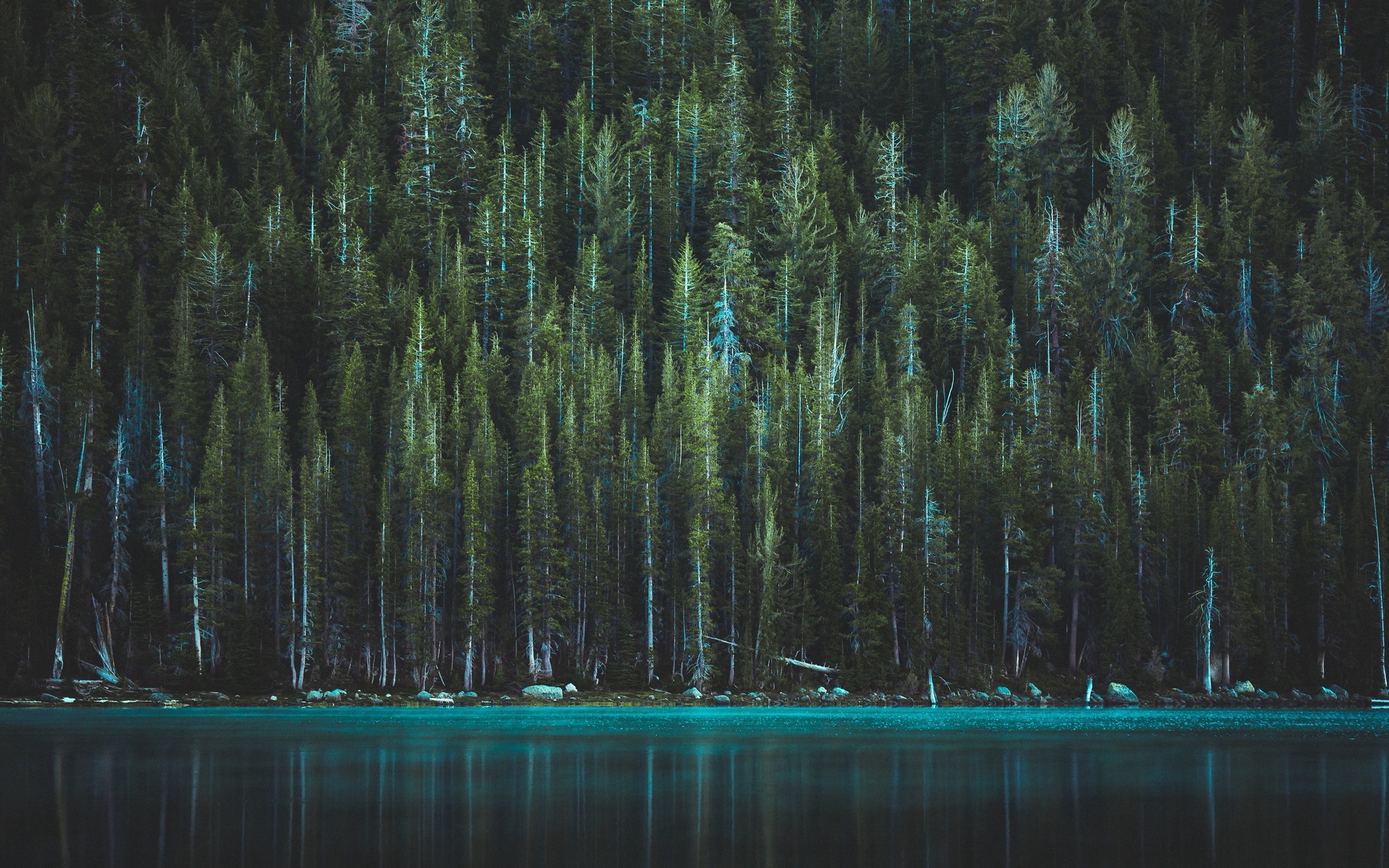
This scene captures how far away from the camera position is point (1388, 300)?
108 metres

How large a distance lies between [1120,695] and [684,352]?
4095cm

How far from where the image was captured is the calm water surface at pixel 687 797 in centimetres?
2333

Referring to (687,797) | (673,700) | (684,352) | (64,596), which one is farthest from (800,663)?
(687,797)

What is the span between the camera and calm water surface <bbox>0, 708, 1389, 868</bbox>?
76.5 ft

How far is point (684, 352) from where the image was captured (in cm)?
10394

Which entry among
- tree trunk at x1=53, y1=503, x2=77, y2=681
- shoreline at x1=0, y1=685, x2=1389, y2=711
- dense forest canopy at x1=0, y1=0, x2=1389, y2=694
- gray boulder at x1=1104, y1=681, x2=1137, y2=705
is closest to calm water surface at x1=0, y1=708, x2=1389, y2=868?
shoreline at x1=0, y1=685, x2=1389, y2=711

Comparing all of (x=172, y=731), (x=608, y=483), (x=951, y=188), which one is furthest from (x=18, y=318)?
(x=951, y=188)

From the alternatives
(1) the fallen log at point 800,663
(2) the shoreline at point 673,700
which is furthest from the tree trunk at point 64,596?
(1) the fallen log at point 800,663

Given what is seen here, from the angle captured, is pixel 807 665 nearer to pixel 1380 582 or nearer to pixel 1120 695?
pixel 1120 695

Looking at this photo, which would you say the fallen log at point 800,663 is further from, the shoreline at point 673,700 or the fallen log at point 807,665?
the shoreline at point 673,700

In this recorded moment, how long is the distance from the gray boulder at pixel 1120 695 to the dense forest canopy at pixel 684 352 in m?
1.41

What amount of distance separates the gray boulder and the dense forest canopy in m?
1.41

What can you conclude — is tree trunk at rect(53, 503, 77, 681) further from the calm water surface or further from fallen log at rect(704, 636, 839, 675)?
fallen log at rect(704, 636, 839, 675)

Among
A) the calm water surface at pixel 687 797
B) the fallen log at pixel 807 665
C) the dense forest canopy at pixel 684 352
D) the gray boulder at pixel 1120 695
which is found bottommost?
the gray boulder at pixel 1120 695
